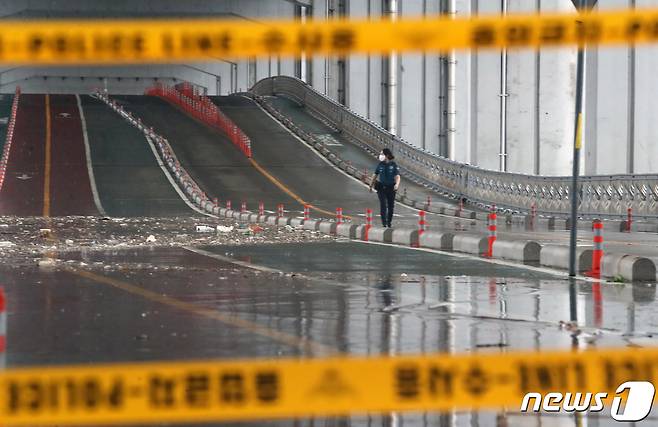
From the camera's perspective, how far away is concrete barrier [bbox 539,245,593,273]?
68.2 feet

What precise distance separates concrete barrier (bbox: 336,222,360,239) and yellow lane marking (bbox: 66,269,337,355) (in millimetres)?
13414

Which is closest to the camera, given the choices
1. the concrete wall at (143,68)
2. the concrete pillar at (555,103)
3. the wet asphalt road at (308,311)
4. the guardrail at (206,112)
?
the wet asphalt road at (308,311)

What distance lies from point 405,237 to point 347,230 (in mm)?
3902

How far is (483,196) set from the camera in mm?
54312

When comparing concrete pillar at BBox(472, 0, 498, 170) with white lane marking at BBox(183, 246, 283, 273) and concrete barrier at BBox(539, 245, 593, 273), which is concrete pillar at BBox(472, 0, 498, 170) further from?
concrete barrier at BBox(539, 245, 593, 273)

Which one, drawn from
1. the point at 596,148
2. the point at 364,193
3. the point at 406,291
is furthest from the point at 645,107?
the point at 406,291

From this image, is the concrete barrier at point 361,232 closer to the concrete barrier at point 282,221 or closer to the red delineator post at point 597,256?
the concrete barrier at point 282,221

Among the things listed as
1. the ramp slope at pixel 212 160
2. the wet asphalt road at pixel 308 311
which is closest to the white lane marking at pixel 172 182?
the ramp slope at pixel 212 160

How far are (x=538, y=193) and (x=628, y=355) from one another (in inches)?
1683

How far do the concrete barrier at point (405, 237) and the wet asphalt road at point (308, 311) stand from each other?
5594 millimetres

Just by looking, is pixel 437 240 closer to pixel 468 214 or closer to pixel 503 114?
pixel 468 214

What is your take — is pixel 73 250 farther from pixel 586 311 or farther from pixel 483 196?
pixel 483 196

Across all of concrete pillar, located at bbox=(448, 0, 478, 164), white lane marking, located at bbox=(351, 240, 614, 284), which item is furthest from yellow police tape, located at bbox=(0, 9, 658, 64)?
concrete pillar, located at bbox=(448, 0, 478, 164)

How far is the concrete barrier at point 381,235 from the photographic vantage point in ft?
99.7
